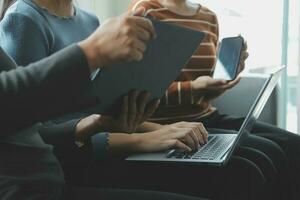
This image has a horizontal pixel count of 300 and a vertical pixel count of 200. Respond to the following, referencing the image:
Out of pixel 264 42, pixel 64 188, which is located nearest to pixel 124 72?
pixel 64 188

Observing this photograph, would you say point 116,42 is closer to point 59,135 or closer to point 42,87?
point 42,87

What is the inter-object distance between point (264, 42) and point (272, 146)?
39.2 inches

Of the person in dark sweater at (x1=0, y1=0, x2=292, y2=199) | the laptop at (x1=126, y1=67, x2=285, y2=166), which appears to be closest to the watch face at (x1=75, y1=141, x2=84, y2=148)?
the person in dark sweater at (x1=0, y1=0, x2=292, y2=199)

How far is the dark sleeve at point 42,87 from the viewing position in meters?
0.64

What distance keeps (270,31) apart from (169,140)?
→ 1351mm

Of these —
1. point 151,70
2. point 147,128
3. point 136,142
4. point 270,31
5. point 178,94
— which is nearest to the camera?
point 151,70

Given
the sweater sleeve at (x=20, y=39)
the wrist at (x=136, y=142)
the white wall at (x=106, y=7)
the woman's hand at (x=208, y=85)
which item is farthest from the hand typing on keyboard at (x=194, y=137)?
the white wall at (x=106, y=7)

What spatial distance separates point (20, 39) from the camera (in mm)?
973

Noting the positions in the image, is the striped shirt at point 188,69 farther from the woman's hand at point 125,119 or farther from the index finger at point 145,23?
the index finger at point 145,23

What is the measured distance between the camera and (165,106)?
4.63 feet

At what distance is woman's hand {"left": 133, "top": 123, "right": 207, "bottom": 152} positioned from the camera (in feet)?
3.45

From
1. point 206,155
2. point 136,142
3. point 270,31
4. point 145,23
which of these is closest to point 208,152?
point 206,155

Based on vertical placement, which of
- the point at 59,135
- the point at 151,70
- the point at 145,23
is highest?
the point at 145,23

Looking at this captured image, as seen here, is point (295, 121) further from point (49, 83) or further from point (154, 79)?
point (49, 83)
